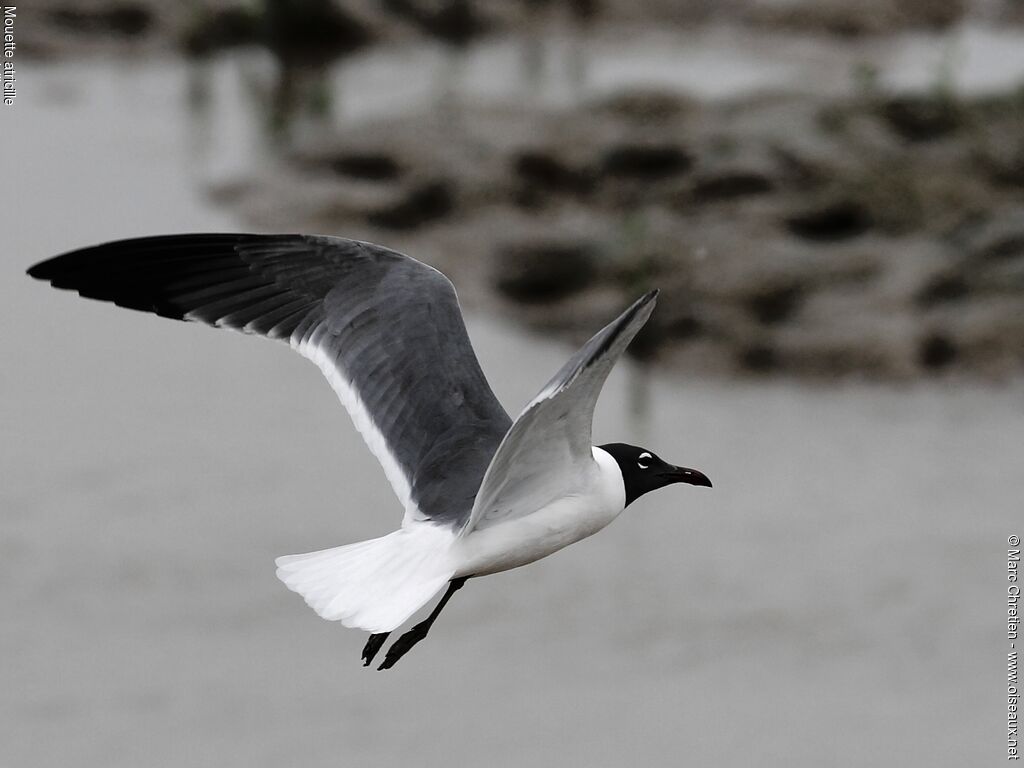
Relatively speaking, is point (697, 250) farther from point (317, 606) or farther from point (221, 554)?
point (317, 606)

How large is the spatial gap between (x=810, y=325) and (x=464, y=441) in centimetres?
902

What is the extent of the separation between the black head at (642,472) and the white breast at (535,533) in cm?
28

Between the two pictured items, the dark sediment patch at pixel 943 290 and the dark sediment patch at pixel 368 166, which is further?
the dark sediment patch at pixel 368 166

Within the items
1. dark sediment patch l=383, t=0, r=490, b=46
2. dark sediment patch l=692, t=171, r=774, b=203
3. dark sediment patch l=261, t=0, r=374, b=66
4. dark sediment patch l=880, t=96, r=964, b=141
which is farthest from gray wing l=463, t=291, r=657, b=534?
dark sediment patch l=383, t=0, r=490, b=46

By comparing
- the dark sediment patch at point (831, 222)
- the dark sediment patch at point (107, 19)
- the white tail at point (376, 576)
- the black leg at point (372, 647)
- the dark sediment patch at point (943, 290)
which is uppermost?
the white tail at point (376, 576)

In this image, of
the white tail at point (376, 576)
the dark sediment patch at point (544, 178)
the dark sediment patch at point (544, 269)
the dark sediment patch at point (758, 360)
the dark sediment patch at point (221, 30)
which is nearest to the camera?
the white tail at point (376, 576)

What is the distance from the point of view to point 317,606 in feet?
16.3

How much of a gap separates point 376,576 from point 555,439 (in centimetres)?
55

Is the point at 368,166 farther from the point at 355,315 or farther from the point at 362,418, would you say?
the point at 362,418

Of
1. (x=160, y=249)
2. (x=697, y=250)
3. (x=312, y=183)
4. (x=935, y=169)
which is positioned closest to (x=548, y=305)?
(x=697, y=250)

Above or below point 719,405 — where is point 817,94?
above

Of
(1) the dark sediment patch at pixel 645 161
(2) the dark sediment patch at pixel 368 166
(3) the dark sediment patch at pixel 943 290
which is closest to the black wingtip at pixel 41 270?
(3) the dark sediment patch at pixel 943 290

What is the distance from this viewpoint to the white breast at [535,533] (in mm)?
5094

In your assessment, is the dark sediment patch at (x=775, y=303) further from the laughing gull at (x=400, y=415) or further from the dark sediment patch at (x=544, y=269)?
the laughing gull at (x=400, y=415)
